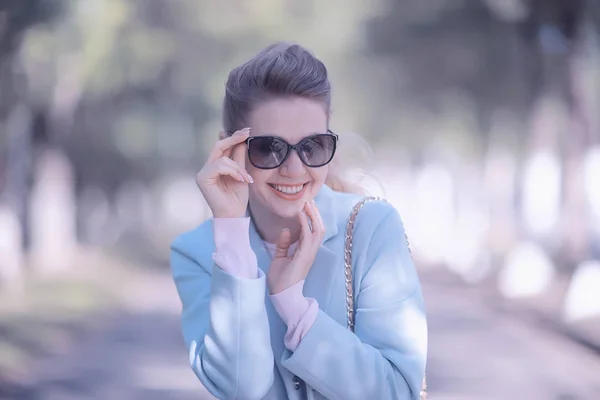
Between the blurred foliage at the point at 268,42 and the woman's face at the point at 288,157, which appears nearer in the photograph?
the woman's face at the point at 288,157

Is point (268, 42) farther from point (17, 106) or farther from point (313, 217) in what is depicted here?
point (313, 217)

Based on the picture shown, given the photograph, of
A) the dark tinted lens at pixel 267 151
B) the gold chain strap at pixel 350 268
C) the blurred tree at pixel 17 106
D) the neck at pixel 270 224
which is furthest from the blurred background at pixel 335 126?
the dark tinted lens at pixel 267 151

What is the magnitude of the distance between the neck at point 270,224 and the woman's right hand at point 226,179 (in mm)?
159

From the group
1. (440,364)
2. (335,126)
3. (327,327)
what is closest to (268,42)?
(440,364)

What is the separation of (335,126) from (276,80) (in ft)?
20.6

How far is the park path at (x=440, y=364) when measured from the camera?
8398mm

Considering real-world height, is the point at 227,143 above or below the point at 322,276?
above

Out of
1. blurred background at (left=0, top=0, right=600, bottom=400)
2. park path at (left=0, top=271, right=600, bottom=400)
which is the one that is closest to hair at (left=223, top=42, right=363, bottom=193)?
park path at (left=0, top=271, right=600, bottom=400)

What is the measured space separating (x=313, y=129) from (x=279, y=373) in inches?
24.9

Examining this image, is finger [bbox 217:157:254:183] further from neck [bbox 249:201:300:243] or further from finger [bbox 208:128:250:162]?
neck [bbox 249:201:300:243]

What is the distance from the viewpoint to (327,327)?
228 centimetres

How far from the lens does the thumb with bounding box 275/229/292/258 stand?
2.38 meters

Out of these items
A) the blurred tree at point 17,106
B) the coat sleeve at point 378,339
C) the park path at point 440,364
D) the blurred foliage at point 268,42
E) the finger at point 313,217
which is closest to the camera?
the coat sleeve at point 378,339

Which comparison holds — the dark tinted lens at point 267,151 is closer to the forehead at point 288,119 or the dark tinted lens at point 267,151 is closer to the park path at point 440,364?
the forehead at point 288,119
